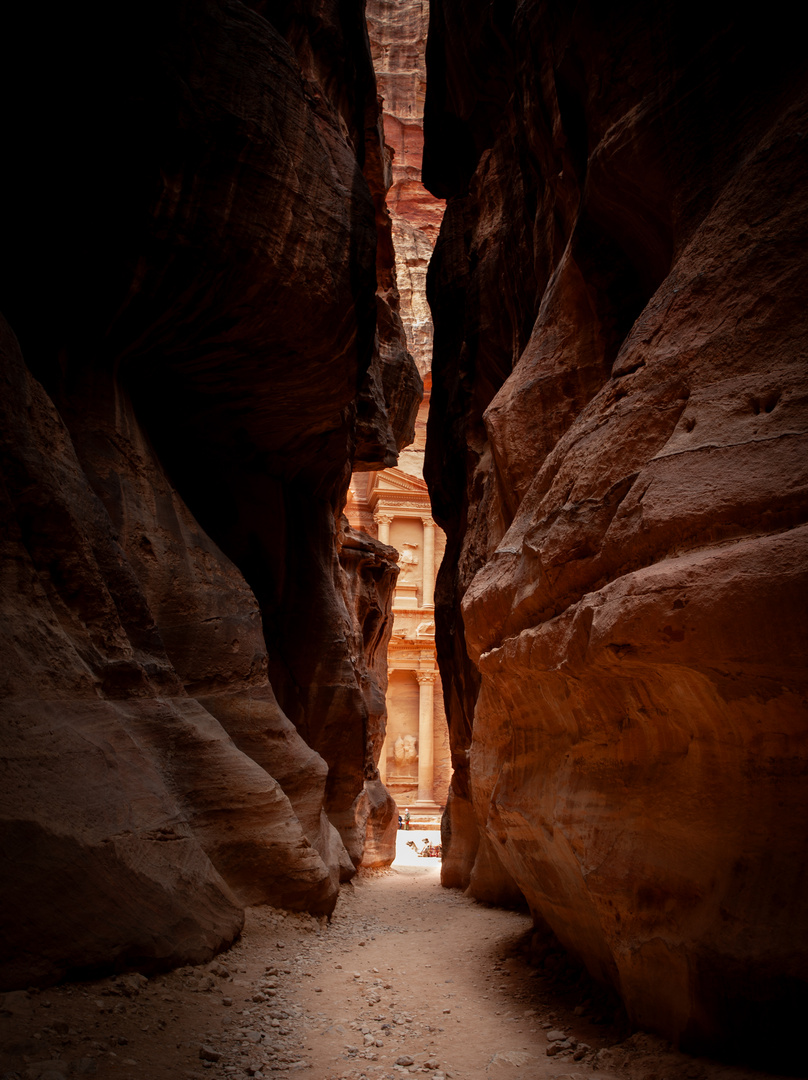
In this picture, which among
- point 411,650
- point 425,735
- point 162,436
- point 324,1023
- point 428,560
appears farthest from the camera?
point 428,560

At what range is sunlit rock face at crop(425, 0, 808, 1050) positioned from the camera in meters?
3.69

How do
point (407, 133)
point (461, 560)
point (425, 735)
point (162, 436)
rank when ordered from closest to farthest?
point (162, 436), point (461, 560), point (425, 735), point (407, 133)

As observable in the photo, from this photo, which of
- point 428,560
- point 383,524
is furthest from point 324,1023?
point 383,524

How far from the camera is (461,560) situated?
38.1 ft

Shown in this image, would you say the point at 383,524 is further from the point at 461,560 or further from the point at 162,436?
the point at 162,436

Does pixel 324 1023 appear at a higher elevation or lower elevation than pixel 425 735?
lower

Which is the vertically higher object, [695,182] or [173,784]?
[695,182]

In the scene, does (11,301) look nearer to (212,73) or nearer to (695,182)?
(212,73)

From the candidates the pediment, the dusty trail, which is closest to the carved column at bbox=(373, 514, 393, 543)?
the pediment

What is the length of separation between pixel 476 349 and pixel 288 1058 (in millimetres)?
11051

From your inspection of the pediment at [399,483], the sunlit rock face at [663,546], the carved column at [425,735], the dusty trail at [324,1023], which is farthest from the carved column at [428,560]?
the sunlit rock face at [663,546]

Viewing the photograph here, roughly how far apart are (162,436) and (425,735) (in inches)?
1039

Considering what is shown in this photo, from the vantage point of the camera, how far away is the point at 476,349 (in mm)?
13359

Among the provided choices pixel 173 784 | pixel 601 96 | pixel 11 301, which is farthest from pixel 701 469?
pixel 11 301
